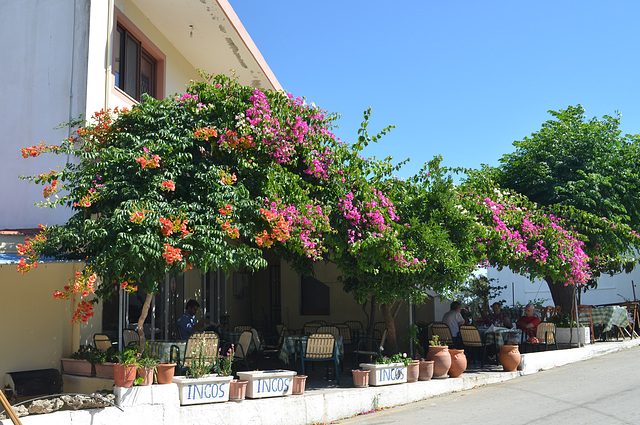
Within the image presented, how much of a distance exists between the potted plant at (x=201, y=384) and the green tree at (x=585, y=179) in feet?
35.8

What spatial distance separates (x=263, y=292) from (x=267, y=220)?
10825 millimetres

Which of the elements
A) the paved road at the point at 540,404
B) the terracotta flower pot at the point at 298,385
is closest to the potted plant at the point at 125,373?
the terracotta flower pot at the point at 298,385

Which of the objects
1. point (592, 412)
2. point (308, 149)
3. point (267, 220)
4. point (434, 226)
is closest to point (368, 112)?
point (308, 149)

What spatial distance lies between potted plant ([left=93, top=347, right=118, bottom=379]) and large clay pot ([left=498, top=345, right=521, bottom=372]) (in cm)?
827

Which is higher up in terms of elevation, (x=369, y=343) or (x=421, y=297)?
(x=421, y=297)

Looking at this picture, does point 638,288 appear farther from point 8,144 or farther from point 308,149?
point 8,144

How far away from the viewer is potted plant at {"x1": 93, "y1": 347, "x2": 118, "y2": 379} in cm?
917

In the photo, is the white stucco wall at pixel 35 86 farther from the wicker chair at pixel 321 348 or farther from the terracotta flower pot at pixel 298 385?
the wicker chair at pixel 321 348

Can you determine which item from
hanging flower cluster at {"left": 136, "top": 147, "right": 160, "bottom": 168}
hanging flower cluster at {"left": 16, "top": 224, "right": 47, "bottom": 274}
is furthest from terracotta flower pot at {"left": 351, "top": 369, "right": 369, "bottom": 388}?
hanging flower cluster at {"left": 16, "top": 224, "right": 47, "bottom": 274}

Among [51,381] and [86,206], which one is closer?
[86,206]

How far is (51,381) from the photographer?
9.59 metres

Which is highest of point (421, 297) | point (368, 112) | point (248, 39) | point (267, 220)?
point (248, 39)

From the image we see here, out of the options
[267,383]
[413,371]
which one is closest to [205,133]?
[267,383]

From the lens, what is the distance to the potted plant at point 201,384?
8367mm
